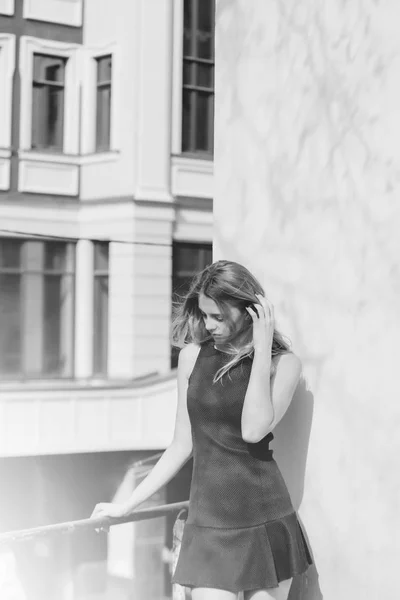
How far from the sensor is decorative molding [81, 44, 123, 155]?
31.8ft

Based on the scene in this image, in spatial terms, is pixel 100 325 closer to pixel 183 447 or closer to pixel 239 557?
pixel 183 447

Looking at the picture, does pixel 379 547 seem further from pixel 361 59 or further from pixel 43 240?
pixel 43 240

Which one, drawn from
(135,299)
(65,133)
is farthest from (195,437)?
(65,133)

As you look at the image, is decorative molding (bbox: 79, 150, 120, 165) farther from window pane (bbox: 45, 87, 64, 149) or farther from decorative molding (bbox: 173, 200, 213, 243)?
decorative molding (bbox: 173, 200, 213, 243)

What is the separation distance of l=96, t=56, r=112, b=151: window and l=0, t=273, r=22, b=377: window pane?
195 cm

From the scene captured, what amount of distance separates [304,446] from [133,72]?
8.70m

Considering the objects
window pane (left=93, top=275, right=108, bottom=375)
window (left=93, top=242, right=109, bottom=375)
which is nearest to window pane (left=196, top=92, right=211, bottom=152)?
window (left=93, top=242, right=109, bottom=375)

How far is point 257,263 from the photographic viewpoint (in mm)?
1588

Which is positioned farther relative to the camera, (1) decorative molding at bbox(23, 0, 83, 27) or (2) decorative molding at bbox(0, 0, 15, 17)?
(1) decorative molding at bbox(23, 0, 83, 27)

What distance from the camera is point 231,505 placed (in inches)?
52.6

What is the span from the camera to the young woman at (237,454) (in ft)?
4.33

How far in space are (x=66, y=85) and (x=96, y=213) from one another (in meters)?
1.34

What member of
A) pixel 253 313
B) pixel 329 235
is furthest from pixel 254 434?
pixel 329 235

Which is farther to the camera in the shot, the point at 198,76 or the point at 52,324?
the point at 198,76
